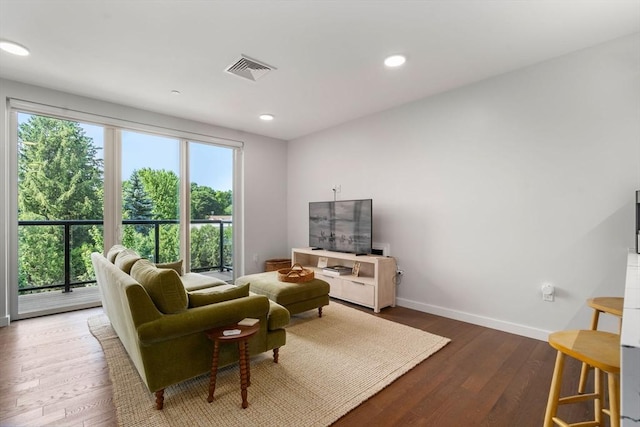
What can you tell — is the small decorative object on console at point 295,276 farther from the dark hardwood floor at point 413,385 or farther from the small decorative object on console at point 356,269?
the dark hardwood floor at point 413,385

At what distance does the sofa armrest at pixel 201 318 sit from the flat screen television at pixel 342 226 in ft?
6.26

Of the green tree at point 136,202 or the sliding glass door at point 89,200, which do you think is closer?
the sliding glass door at point 89,200

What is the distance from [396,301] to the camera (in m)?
3.70

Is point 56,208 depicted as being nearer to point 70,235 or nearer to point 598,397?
point 70,235

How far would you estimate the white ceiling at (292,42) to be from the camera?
6.39 feet

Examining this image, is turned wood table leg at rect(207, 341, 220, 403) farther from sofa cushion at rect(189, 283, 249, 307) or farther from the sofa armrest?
sofa cushion at rect(189, 283, 249, 307)

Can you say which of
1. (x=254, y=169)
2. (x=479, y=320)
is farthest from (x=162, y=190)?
(x=479, y=320)

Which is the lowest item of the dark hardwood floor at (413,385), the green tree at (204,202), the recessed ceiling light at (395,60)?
the dark hardwood floor at (413,385)

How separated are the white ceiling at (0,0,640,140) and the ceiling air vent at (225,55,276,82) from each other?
0.08 meters

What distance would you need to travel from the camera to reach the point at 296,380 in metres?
2.01

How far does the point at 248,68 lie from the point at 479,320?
3.39 metres

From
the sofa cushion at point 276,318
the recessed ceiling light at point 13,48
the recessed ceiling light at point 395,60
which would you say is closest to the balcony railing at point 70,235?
the recessed ceiling light at point 13,48

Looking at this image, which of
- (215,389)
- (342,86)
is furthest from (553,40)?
(215,389)

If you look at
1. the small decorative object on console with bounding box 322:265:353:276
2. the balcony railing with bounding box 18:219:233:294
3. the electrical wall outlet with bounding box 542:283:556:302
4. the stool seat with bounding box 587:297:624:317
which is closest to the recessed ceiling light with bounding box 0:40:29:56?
the balcony railing with bounding box 18:219:233:294
